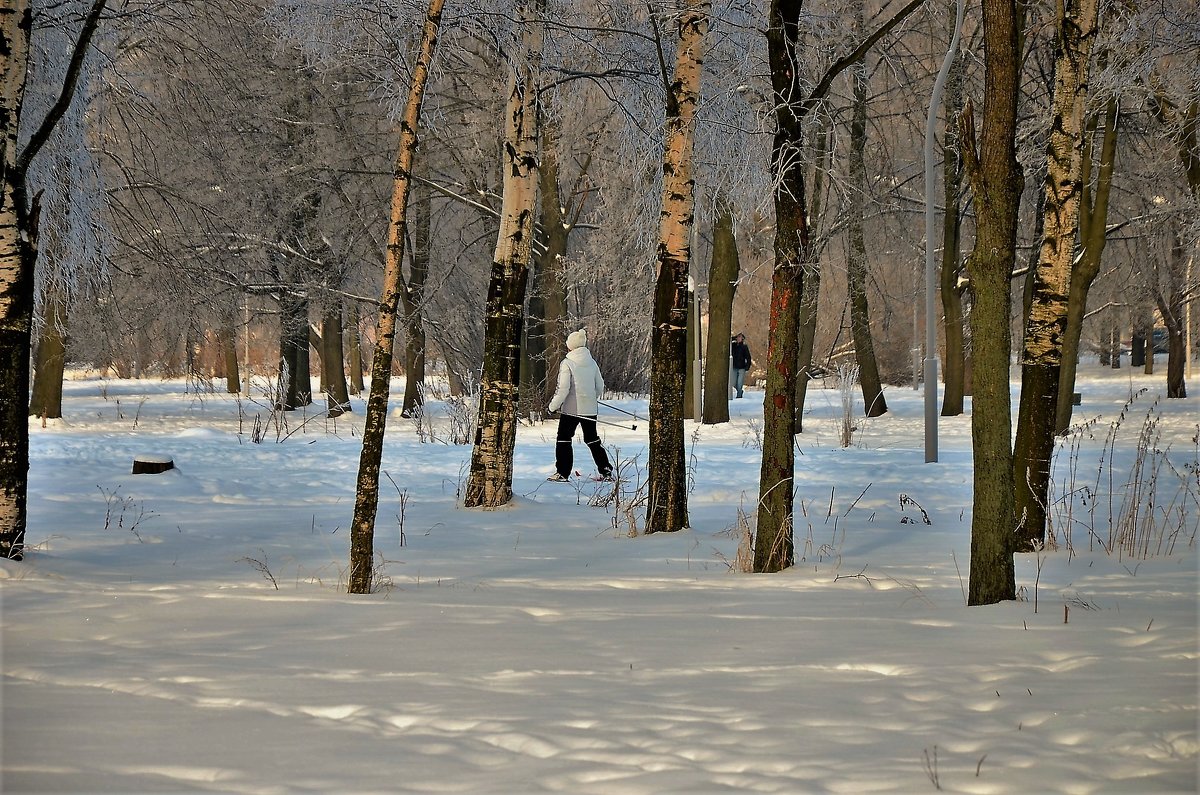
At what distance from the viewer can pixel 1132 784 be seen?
3.23 meters

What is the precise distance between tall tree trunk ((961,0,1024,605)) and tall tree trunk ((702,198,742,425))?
529 inches

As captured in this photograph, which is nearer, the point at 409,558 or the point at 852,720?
the point at 852,720

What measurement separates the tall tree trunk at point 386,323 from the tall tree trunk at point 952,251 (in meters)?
13.7

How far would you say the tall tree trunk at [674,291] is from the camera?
28.8 ft

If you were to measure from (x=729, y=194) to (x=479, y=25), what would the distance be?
2631mm

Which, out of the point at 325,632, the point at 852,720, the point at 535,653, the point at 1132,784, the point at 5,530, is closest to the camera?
the point at 1132,784

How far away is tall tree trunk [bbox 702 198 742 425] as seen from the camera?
19562 millimetres

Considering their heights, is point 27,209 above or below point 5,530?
above

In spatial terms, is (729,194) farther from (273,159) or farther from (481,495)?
(273,159)

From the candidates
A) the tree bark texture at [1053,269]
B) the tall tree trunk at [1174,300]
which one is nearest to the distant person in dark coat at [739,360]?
the tall tree trunk at [1174,300]

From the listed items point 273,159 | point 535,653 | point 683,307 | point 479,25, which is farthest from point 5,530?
point 273,159

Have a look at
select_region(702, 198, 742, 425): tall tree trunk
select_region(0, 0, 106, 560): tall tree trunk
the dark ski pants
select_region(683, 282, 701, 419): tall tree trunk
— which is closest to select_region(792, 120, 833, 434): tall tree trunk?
select_region(702, 198, 742, 425): tall tree trunk

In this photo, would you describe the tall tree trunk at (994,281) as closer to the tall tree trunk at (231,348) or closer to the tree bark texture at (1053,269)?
the tree bark texture at (1053,269)

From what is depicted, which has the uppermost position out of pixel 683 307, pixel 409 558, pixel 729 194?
pixel 729 194
